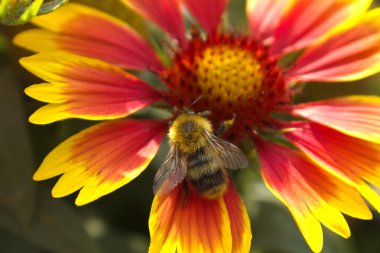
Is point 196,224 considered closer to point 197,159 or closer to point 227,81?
point 197,159

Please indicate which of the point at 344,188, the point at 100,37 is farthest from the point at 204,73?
the point at 344,188

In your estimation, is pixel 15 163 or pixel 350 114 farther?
pixel 350 114

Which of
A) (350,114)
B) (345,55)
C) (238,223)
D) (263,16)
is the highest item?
(263,16)

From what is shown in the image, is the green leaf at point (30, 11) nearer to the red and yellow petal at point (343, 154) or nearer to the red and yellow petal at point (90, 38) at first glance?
the red and yellow petal at point (90, 38)

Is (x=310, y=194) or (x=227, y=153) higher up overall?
(x=227, y=153)

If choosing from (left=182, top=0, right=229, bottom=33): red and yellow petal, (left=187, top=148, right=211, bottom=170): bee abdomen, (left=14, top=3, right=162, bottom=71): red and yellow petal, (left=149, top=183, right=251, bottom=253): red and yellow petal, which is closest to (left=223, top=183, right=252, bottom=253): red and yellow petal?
(left=149, top=183, right=251, bottom=253): red and yellow petal

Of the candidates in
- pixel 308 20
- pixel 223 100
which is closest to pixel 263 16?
pixel 308 20
